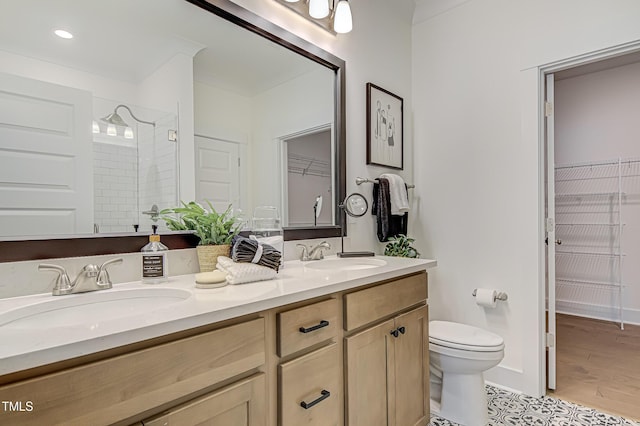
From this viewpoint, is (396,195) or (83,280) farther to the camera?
(396,195)

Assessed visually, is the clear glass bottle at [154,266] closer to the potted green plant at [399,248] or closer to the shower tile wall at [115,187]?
the shower tile wall at [115,187]

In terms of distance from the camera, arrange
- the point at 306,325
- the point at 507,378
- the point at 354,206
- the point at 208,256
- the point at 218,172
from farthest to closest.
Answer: the point at 507,378
the point at 354,206
the point at 218,172
the point at 208,256
the point at 306,325

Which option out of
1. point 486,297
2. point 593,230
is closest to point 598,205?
point 593,230

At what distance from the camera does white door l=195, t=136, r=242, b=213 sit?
1.46 m

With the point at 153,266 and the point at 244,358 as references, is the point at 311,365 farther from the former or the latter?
the point at 153,266

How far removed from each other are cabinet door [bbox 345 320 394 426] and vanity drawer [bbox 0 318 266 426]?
18.3 inches

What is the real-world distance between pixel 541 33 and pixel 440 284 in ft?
5.73

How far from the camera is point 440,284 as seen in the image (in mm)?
2539

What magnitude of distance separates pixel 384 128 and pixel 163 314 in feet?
6.35

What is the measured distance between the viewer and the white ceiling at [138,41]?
1.05 m

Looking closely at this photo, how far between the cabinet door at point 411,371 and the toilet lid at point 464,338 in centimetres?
17

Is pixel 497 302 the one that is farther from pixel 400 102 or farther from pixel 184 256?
pixel 184 256

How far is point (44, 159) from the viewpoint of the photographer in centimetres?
105

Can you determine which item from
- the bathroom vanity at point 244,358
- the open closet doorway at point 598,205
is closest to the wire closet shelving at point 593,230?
the open closet doorway at point 598,205
